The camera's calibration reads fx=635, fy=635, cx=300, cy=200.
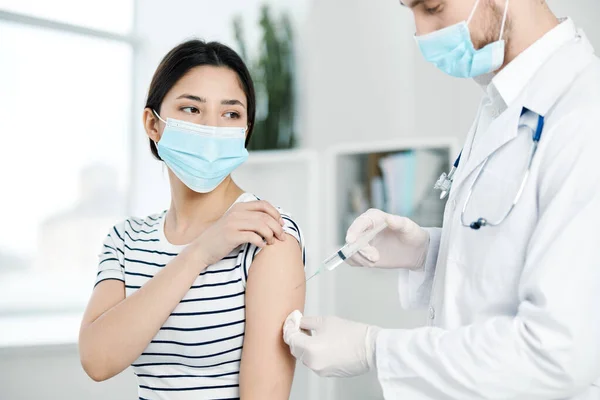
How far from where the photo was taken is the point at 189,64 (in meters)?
1.42

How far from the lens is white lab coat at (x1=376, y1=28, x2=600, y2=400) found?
88 cm

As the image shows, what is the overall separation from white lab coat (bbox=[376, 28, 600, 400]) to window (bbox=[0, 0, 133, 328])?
228 cm

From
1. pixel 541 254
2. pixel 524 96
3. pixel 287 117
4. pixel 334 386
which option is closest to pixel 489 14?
pixel 524 96

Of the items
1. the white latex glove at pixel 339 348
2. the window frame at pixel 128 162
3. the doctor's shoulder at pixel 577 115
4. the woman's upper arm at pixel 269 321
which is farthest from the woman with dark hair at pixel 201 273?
the window frame at pixel 128 162

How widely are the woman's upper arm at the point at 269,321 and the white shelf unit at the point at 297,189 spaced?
1.24 m

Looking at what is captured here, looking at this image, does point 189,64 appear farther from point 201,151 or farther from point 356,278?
point 356,278

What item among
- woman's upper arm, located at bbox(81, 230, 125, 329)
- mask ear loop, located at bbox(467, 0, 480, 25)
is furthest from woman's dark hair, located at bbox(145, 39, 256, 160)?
mask ear loop, located at bbox(467, 0, 480, 25)

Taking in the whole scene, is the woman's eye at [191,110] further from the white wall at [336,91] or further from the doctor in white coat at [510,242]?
the white wall at [336,91]

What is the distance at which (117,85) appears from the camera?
315cm

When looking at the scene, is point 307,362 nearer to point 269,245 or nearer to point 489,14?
point 269,245

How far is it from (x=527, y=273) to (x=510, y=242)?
0.09 meters

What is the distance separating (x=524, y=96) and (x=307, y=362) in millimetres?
586

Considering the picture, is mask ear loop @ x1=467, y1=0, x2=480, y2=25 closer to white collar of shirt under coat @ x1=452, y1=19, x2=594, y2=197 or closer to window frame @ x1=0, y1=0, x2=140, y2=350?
white collar of shirt under coat @ x1=452, y1=19, x2=594, y2=197

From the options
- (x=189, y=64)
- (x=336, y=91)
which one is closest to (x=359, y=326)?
(x=189, y=64)
